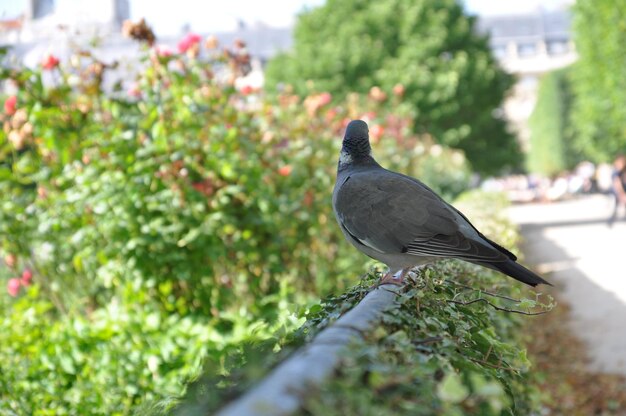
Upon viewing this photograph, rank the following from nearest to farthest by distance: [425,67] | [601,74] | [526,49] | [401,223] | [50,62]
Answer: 1. [401,223]
2. [50,62]
3. [601,74]
4. [425,67]
5. [526,49]

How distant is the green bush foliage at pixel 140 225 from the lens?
4062 mm

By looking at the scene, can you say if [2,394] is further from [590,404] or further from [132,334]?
[590,404]

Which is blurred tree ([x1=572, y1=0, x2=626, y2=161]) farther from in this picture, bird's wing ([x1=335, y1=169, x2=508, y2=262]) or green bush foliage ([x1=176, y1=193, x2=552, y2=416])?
green bush foliage ([x1=176, y1=193, x2=552, y2=416])

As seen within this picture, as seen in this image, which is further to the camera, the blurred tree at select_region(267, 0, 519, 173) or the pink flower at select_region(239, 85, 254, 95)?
the blurred tree at select_region(267, 0, 519, 173)

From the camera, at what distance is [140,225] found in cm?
452

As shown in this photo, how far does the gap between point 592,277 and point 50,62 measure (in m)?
8.76

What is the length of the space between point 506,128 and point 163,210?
987 inches

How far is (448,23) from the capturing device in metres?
26.2

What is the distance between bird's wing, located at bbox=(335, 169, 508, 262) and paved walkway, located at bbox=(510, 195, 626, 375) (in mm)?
4696

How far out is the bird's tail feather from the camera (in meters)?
1.91

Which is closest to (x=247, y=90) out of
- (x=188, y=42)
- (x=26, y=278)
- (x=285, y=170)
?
(x=188, y=42)

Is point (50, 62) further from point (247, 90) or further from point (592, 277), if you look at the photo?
point (592, 277)

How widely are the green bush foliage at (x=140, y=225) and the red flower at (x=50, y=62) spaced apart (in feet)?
0.06

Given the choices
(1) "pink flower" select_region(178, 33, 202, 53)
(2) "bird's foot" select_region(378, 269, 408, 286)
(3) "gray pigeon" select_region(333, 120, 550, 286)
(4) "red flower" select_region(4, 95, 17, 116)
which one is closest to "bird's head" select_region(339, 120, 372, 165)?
(3) "gray pigeon" select_region(333, 120, 550, 286)
